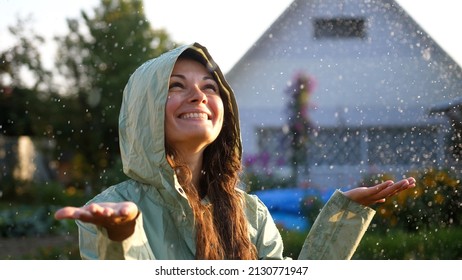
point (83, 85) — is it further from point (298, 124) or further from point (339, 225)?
point (339, 225)

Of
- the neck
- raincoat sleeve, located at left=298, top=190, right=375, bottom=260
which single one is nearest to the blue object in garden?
raincoat sleeve, located at left=298, top=190, right=375, bottom=260

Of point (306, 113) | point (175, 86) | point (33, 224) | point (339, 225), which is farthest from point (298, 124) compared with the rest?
point (175, 86)

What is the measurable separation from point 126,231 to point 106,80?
279 centimetres

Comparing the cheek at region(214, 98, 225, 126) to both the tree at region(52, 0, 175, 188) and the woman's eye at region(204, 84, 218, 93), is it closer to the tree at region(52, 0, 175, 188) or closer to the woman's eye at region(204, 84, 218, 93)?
the woman's eye at region(204, 84, 218, 93)

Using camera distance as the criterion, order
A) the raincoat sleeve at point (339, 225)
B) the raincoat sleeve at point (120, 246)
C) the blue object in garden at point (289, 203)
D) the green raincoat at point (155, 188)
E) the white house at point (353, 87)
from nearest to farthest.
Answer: the raincoat sleeve at point (120, 246) < the green raincoat at point (155, 188) < the raincoat sleeve at point (339, 225) < the blue object in garden at point (289, 203) < the white house at point (353, 87)

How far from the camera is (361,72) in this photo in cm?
326

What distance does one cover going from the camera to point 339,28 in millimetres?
3285

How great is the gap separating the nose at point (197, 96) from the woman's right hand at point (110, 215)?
0.27 metres

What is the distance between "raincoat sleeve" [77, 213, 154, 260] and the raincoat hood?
122 mm

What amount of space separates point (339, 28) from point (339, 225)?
2218mm

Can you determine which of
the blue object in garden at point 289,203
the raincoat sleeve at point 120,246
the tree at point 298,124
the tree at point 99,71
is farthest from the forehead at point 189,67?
the tree at point 99,71

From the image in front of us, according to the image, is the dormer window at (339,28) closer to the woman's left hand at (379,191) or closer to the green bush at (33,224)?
the green bush at (33,224)

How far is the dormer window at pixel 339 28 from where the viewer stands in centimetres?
320

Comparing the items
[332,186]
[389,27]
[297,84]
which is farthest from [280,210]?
[389,27]
